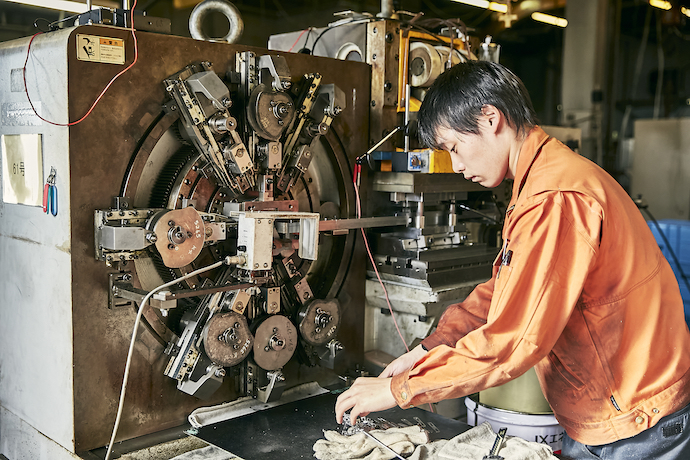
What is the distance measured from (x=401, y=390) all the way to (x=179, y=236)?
0.79m

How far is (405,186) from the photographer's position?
7.65 feet

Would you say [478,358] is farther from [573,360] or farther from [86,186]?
[86,186]

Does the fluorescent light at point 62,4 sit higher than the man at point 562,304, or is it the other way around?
the fluorescent light at point 62,4

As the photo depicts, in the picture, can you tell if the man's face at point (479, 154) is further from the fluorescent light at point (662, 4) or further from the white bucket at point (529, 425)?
the fluorescent light at point (662, 4)

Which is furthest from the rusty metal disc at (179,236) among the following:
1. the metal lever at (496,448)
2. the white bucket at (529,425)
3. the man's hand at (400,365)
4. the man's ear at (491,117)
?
the white bucket at (529,425)

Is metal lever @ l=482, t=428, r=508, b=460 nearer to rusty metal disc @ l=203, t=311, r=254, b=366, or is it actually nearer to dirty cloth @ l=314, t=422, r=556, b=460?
dirty cloth @ l=314, t=422, r=556, b=460

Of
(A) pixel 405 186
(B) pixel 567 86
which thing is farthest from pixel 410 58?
(B) pixel 567 86

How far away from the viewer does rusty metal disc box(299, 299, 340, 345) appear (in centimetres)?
215

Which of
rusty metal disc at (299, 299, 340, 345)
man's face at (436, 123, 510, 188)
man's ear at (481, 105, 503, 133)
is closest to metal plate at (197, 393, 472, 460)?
rusty metal disc at (299, 299, 340, 345)

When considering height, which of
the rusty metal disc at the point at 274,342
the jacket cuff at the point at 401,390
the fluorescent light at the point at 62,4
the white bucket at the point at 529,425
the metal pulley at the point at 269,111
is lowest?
the white bucket at the point at 529,425

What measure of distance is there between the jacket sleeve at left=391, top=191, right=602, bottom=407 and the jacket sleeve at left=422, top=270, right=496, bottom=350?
0.46 metres

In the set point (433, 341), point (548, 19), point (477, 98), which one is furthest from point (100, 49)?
point (548, 19)

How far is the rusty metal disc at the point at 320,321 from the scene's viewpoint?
2.15m

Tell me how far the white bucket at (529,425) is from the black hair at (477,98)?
3.72ft
